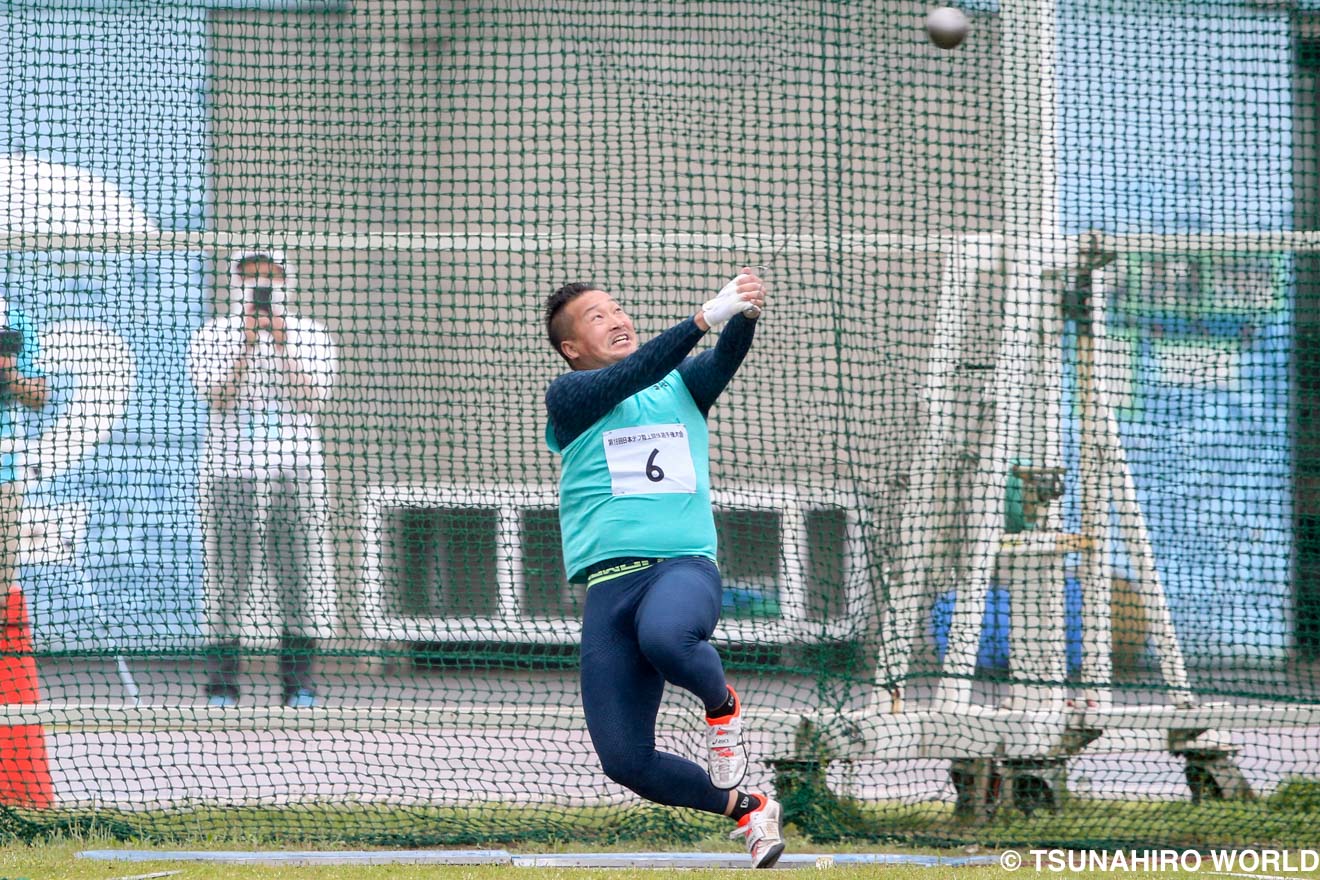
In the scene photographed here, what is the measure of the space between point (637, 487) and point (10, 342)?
3.23 m

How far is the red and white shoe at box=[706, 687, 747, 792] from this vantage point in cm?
406

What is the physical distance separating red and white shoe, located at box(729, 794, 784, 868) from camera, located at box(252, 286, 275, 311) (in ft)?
10.7

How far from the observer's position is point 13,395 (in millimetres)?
5980

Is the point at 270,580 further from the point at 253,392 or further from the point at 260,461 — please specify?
the point at 253,392

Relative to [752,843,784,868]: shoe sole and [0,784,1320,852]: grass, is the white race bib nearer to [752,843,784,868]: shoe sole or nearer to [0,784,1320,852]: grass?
[752,843,784,868]: shoe sole

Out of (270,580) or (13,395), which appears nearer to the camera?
(13,395)

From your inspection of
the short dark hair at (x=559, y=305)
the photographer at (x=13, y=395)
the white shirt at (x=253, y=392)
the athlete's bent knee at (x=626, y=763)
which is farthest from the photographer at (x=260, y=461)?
the athlete's bent knee at (x=626, y=763)

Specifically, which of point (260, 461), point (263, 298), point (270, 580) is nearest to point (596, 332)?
point (263, 298)

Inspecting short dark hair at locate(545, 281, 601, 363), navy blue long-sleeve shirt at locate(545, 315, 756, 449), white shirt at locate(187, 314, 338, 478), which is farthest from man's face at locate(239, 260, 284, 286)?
navy blue long-sleeve shirt at locate(545, 315, 756, 449)

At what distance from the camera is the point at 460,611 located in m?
6.95

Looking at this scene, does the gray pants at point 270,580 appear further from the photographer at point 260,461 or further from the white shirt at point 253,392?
the white shirt at point 253,392

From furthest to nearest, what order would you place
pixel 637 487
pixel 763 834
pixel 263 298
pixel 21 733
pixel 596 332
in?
pixel 263 298, pixel 21 733, pixel 596 332, pixel 637 487, pixel 763 834

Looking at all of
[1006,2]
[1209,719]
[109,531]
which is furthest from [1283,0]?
[109,531]

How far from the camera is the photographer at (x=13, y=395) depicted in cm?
586
